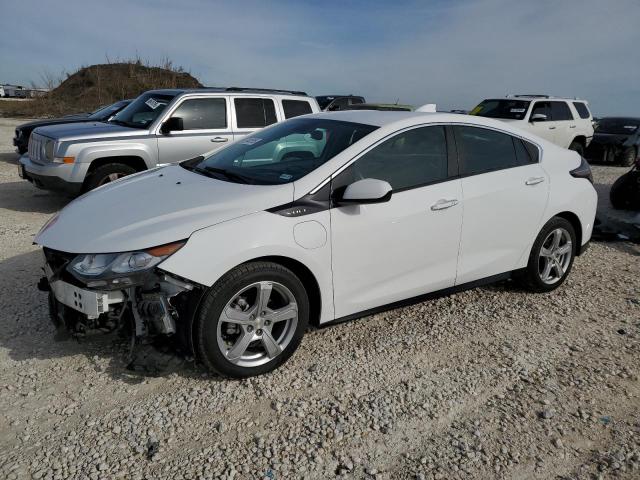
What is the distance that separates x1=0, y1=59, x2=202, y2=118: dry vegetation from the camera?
3127 cm

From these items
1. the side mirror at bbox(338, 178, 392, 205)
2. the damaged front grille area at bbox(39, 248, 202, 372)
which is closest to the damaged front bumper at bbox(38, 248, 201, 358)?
the damaged front grille area at bbox(39, 248, 202, 372)

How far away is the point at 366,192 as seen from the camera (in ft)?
10.5

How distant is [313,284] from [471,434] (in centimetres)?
128

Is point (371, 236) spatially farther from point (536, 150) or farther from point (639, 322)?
point (639, 322)

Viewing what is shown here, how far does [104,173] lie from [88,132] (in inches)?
26.3

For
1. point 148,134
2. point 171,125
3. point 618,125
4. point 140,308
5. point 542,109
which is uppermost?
point 171,125

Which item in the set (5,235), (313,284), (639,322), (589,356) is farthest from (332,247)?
(5,235)

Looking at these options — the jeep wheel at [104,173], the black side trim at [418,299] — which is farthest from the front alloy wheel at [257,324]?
the jeep wheel at [104,173]

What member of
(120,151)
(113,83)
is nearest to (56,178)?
(120,151)

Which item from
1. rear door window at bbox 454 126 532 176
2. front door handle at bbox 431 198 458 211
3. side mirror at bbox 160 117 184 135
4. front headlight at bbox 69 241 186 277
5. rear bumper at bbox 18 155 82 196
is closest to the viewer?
front headlight at bbox 69 241 186 277

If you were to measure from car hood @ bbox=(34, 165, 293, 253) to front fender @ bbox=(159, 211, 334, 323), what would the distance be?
7cm

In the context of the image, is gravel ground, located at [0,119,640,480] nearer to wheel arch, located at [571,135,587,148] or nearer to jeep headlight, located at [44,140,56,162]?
jeep headlight, located at [44,140,56,162]

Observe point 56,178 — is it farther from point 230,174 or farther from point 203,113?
point 230,174

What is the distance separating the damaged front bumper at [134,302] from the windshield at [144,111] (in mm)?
4965
